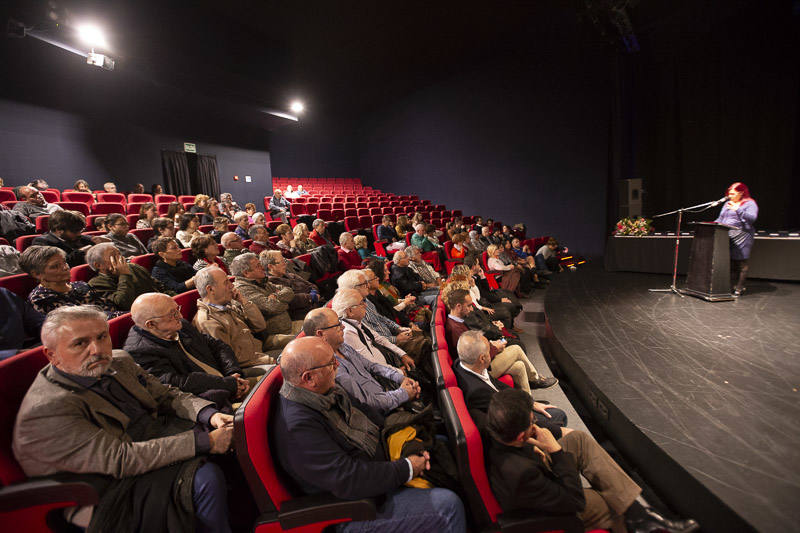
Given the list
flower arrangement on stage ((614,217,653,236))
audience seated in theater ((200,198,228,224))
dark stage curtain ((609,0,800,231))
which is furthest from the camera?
dark stage curtain ((609,0,800,231))

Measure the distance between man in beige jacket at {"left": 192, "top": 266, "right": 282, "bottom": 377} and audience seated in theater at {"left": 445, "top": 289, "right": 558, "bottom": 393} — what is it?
1.04m

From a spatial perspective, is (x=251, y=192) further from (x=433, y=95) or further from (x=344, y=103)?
(x=433, y=95)

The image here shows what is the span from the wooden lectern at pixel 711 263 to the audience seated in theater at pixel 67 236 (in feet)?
16.1

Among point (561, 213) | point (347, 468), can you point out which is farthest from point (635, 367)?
point (561, 213)

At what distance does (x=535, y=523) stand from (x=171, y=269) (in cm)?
246

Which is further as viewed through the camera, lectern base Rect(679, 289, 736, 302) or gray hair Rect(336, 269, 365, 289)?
lectern base Rect(679, 289, 736, 302)

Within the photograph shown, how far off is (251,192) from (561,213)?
300 inches

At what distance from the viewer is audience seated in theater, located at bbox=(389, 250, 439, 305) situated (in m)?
3.39

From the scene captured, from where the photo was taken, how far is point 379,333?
2.18m

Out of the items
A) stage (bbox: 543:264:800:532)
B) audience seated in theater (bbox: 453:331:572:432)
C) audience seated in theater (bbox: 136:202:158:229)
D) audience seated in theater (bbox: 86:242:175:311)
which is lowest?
stage (bbox: 543:264:800:532)

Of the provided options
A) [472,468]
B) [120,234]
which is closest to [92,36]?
[120,234]

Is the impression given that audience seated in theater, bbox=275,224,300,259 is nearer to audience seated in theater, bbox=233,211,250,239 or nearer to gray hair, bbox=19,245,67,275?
audience seated in theater, bbox=233,211,250,239

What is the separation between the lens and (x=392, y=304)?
2.71m

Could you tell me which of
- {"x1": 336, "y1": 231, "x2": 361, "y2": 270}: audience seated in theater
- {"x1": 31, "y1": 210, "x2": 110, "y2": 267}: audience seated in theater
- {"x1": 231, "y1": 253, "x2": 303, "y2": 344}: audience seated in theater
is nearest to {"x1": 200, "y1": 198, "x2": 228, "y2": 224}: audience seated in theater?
{"x1": 336, "y1": 231, "x2": 361, "y2": 270}: audience seated in theater
